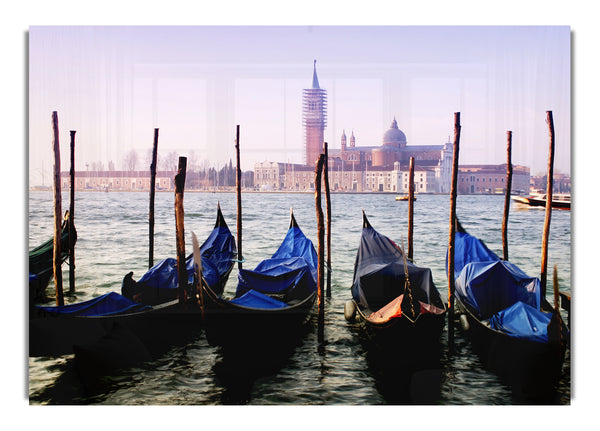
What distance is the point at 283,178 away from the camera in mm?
3619

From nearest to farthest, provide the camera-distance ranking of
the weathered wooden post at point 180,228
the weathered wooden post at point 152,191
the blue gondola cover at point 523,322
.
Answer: the blue gondola cover at point 523,322, the weathered wooden post at point 152,191, the weathered wooden post at point 180,228

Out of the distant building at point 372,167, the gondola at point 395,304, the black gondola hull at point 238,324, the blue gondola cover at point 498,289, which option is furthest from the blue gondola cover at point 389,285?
the black gondola hull at point 238,324

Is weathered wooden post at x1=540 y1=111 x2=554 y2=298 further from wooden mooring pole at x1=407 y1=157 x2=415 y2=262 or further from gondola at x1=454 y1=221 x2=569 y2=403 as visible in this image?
wooden mooring pole at x1=407 y1=157 x2=415 y2=262

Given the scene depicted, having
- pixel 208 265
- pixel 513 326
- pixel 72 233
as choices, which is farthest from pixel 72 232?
pixel 513 326

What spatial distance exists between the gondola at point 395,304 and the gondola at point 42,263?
1.92m

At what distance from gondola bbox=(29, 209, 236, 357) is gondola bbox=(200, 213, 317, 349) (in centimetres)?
13

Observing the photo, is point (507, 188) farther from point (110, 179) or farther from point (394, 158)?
point (110, 179)

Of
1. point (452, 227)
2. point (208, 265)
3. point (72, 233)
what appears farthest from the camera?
point (208, 265)

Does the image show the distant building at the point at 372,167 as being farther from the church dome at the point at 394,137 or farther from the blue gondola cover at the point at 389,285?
the blue gondola cover at the point at 389,285

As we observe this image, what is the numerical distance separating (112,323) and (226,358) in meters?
0.70

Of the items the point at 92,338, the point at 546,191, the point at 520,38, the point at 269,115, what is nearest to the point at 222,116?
the point at 269,115

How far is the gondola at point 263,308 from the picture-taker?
3.44 m

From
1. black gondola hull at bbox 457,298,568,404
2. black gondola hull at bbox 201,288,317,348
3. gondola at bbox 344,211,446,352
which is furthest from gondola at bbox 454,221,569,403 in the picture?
black gondola hull at bbox 201,288,317,348

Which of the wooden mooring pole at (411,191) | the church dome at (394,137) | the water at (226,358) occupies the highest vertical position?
the church dome at (394,137)
